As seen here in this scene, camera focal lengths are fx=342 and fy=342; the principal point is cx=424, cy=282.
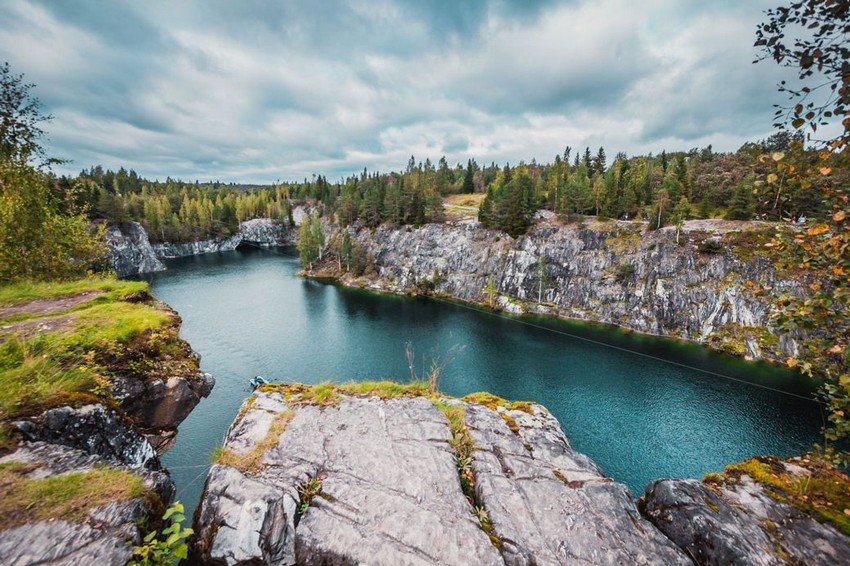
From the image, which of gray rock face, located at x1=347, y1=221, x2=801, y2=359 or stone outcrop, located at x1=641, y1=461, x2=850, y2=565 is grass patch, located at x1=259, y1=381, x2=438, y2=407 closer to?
stone outcrop, located at x1=641, y1=461, x2=850, y2=565

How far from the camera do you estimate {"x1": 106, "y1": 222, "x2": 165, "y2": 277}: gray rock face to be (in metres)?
88.8

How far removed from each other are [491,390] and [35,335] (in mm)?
34368

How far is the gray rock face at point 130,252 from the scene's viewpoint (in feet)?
291

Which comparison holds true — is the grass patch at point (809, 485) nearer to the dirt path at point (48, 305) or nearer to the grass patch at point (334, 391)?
the grass patch at point (334, 391)

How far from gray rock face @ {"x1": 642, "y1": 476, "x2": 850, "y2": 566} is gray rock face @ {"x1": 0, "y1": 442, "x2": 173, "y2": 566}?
11.6m

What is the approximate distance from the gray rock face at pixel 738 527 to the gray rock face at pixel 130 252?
114m

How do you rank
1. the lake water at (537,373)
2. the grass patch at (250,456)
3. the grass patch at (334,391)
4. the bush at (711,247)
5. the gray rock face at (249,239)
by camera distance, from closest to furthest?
the grass patch at (250,456), the grass patch at (334,391), the lake water at (537,373), the bush at (711,247), the gray rock face at (249,239)

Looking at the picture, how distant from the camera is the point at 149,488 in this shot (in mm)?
Result: 6566

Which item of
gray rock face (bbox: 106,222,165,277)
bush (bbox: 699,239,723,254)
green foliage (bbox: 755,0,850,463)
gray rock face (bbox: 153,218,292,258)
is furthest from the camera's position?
gray rock face (bbox: 153,218,292,258)

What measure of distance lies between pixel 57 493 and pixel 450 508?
307 inches

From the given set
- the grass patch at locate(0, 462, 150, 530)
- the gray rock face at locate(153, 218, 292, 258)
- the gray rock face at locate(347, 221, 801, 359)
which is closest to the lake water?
the gray rock face at locate(347, 221, 801, 359)

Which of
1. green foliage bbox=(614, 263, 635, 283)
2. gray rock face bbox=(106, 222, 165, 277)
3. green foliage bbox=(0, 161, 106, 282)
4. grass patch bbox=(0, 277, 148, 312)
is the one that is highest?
green foliage bbox=(0, 161, 106, 282)

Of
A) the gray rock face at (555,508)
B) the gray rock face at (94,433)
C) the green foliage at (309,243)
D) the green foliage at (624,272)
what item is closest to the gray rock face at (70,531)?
the gray rock face at (94,433)

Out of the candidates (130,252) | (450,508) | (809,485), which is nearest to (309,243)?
(130,252)
